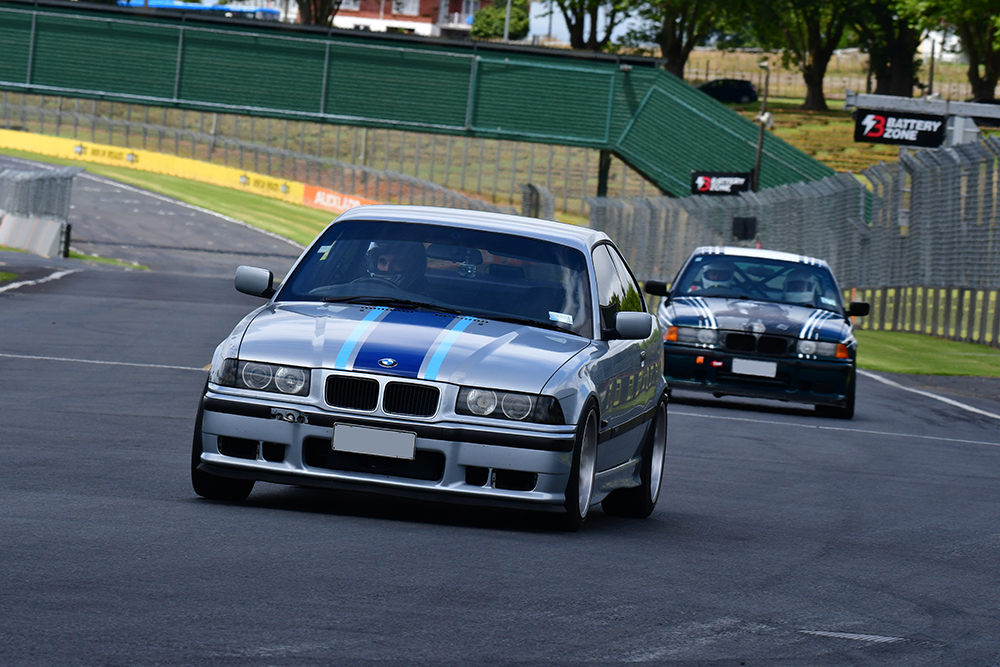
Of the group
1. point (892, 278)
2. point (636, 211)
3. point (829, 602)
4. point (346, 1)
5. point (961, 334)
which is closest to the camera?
point (829, 602)

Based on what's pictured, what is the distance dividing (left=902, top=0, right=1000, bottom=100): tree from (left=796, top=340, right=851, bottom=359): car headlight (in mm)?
45791

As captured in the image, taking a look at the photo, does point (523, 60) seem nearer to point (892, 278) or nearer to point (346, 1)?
point (892, 278)

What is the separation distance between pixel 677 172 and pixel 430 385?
1976 inches

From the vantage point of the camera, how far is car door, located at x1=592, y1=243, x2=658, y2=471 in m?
8.20

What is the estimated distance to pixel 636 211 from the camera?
150 feet

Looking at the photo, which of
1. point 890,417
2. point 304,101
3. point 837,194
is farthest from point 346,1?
point 890,417

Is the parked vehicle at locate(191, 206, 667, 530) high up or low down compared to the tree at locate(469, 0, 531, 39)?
down

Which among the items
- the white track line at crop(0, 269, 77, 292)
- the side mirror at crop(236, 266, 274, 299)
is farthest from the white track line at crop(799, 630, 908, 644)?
the white track line at crop(0, 269, 77, 292)

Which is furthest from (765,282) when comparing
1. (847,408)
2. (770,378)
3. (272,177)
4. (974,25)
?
(974,25)

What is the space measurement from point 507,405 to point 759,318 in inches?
378

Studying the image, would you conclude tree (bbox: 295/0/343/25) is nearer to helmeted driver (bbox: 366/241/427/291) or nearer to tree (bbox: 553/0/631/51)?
tree (bbox: 553/0/631/51)

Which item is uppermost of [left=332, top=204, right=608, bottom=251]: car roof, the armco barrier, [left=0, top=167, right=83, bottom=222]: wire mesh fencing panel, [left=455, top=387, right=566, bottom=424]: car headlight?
the armco barrier

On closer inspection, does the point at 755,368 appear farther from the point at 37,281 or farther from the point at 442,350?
the point at 37,281

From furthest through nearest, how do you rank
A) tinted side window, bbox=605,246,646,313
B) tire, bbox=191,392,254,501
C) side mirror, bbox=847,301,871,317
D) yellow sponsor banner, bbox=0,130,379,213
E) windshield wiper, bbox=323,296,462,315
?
yellow sponsor banner, bbox=0,130,379,213 < side mirror, bbox=847,301,871,317 < tinted side window, bbox=605,246,646,313 < windshield wiper, bbox=323,296,462,315 < tire, bbox=191,392,254,501
